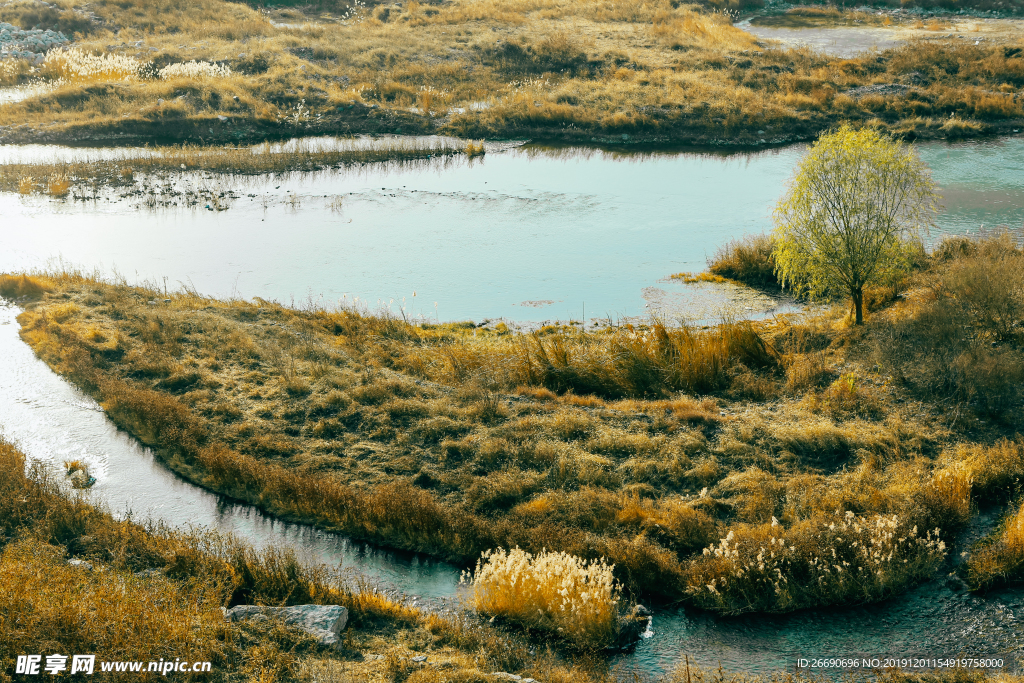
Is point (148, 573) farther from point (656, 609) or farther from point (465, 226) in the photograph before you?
point (465, 226)

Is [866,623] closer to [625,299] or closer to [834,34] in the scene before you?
[625,299]

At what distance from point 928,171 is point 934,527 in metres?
23.6

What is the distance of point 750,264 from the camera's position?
23.6 meters

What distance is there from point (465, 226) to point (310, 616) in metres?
19.6

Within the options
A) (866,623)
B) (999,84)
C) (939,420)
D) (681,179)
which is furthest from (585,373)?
(999,84)

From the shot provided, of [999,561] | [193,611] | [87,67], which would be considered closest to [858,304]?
[999,561]

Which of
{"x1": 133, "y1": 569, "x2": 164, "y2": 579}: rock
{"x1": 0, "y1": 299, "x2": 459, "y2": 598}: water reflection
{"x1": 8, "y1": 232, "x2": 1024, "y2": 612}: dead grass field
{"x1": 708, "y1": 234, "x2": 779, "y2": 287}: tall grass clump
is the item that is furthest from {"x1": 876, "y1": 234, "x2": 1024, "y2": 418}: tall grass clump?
{"x1": 133, "y1": 569, "x2": 164, "y2": 579}: rock

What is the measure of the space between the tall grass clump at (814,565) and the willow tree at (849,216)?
8.52 meters

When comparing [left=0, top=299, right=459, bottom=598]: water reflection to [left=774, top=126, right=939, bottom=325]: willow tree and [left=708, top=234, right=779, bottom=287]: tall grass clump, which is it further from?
[left=708, top=234, right=779, bottom=287]: tall grass clump

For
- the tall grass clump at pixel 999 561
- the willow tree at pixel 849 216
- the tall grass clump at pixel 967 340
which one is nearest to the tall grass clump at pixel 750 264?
the willow tree at pixel 849 216

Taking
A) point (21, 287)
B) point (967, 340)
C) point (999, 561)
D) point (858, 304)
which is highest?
point (858, 304)

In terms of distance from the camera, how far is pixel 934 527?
1185 cm

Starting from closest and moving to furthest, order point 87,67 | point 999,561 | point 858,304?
point 999,561 → point 858,304 → point 87,67

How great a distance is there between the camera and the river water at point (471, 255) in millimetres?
10430
